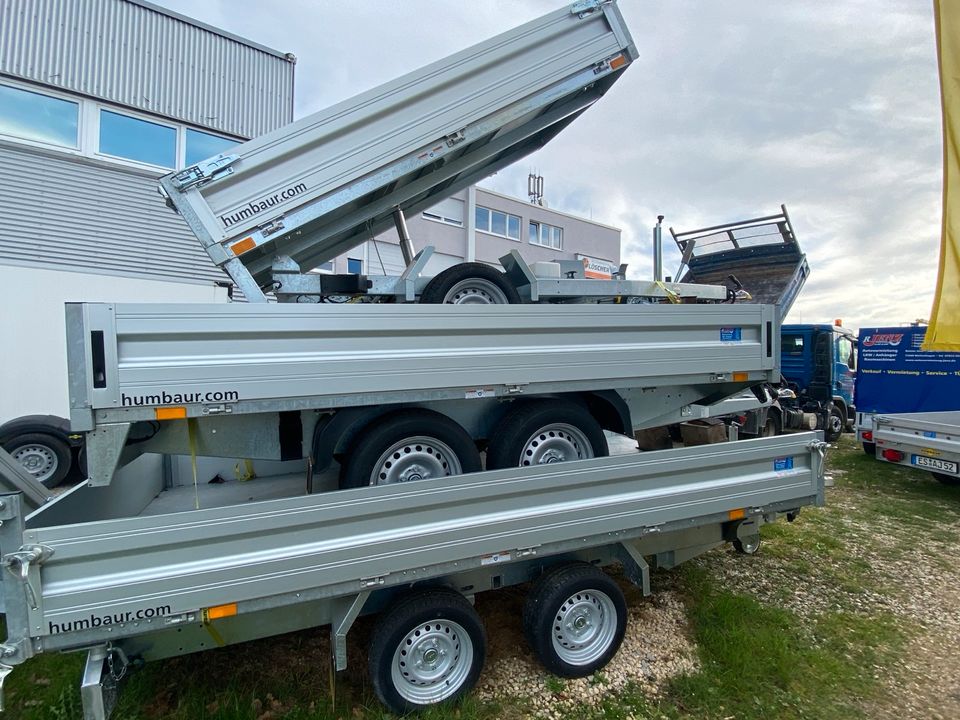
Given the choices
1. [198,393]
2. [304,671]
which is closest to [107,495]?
[198,393]

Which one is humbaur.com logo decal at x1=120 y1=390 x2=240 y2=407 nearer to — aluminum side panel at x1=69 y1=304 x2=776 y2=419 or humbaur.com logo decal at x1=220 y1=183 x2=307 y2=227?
aluminum side panel at x1=69 y1=304 x2=776 y2=419

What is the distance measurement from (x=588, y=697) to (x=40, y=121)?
35.2ft

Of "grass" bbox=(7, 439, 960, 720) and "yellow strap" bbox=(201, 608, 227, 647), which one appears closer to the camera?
"yellow strap" bbox=(201, 608, 227, 647)

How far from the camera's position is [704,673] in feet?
11.1

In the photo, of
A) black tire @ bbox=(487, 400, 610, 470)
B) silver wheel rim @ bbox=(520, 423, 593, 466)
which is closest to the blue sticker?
black tire @ bbox=(487, 400, 610, 470)

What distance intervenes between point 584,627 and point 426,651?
106 centimetres

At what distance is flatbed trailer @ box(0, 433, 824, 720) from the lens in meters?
2.12

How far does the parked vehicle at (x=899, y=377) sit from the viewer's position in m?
8.62

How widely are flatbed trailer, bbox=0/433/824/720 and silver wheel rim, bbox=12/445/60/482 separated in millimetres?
4489

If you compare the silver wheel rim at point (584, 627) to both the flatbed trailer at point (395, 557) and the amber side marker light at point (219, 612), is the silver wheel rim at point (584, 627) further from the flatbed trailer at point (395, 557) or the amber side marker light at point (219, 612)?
the amber side marker light at point (219, 612)

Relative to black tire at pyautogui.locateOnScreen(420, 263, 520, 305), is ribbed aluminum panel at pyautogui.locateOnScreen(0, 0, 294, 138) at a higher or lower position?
higher

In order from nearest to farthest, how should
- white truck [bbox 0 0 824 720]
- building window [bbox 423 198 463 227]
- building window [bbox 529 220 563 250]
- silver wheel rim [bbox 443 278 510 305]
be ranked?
white truck [bbox 0 0 824 720], silver wheel rim [bbox 443 278 510 305], building window [bbox 423 198 463 227], building window [bbox 529 220 563 250]

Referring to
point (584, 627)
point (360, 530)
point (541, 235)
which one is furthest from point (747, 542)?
point (541, 235)

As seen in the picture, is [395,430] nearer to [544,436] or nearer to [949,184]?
[544,436]
